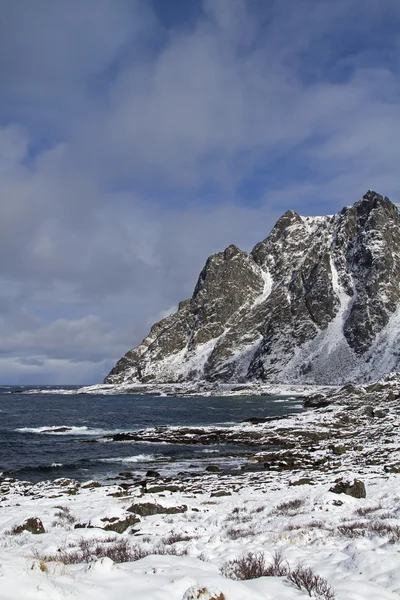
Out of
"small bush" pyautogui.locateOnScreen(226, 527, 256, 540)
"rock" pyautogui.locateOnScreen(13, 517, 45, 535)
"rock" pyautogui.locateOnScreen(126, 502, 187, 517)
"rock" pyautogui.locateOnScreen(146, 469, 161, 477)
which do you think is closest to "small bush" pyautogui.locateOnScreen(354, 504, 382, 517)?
"small bush" pyautogui.locateOnScreen(226, 527, 256, 540)

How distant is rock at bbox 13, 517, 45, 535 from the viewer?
1570 cm

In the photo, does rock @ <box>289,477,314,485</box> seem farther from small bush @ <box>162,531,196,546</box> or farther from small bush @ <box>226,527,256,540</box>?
small bush @ <box>162,531,196,546</box>

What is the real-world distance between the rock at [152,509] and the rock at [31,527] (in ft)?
12.6

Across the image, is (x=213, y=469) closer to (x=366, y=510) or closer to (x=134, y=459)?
(x=134, y=459)

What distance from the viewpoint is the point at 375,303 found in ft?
623

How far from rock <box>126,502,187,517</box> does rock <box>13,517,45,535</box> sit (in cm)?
383

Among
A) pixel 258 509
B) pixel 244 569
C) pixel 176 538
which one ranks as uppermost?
pixel 244 569

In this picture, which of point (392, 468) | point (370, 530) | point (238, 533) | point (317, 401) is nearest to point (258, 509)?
point (238, 533)

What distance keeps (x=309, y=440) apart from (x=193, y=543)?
3568 centimetres

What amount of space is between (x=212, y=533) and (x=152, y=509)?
4.94m

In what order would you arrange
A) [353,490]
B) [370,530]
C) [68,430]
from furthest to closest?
[68,430], [353,490], [370,530]

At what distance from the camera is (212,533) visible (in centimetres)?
1422

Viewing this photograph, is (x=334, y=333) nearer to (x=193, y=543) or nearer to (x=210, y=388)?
(x=210, y=388)

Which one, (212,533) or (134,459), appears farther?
(134,459)
